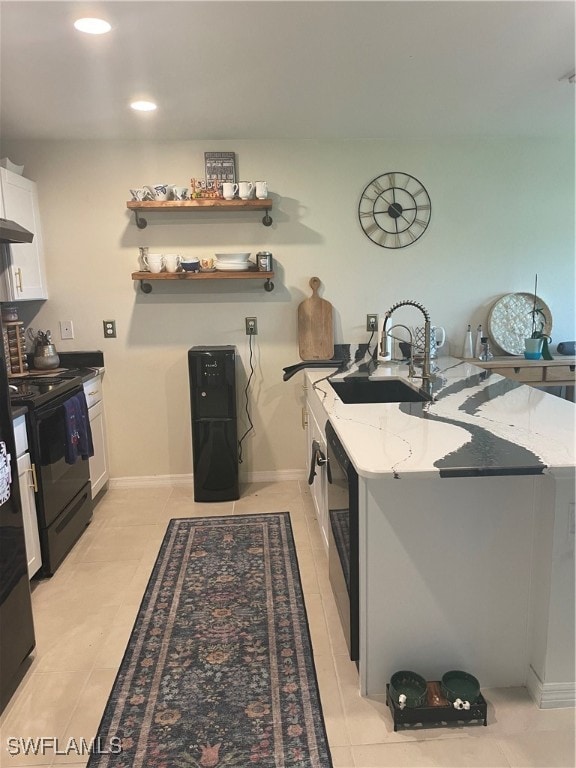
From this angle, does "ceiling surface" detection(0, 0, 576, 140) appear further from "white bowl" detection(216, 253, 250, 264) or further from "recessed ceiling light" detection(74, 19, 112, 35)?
"white bowl" detection(216, 253, 250, 264)

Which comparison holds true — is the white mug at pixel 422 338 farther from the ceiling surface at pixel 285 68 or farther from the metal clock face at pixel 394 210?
the ceiling surface at pixel 285 68

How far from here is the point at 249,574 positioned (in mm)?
2623

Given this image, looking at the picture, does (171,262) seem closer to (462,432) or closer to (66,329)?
(66,329)

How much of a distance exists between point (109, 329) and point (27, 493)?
57.3 inches

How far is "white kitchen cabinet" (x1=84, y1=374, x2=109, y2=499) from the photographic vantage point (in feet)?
11.1

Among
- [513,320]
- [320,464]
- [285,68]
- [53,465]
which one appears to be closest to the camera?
[285,68]

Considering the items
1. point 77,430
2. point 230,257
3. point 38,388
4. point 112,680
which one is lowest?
point 112,680

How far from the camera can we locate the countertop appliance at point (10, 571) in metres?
1.80

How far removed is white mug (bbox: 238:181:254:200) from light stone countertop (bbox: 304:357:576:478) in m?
1.44

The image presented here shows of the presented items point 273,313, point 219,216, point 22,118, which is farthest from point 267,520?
point 22,118

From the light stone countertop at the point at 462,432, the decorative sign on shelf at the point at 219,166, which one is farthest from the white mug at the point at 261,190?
the light stone countertop at the point at 462,432

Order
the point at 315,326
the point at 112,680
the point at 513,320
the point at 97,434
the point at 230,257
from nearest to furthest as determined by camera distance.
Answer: the point at 112,680 < the point at 230,257 < the point at 97,434 < the point at 315,326 < the point at 513,320

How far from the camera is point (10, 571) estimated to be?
185cm

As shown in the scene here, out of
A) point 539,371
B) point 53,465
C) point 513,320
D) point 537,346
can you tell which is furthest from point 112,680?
point 513,320
